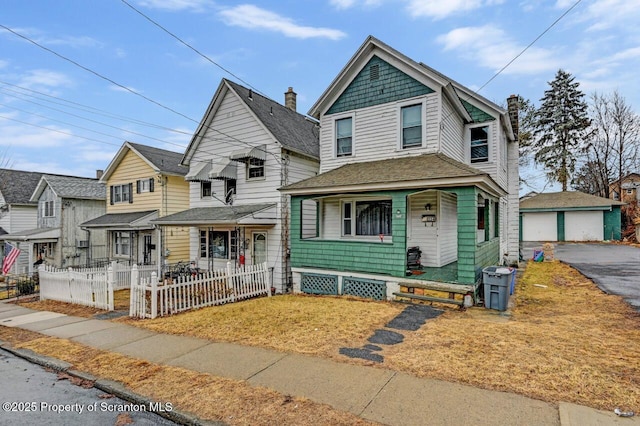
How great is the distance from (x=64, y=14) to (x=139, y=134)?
6.40 metres

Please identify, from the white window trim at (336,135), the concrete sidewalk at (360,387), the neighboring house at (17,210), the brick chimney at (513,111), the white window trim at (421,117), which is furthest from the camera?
the neighboring house at (17,210)

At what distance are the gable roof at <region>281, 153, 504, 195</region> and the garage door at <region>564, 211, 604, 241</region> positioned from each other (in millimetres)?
24065

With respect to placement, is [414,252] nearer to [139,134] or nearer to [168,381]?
[168,381]

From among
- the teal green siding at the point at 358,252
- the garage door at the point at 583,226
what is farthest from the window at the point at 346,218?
the garage door at the point at 583,226

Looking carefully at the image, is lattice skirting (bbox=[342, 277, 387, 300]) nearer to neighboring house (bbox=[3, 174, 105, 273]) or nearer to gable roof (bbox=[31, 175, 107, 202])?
neighboring house (bbox=[3, 174, 105, 273])

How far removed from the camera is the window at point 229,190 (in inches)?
585

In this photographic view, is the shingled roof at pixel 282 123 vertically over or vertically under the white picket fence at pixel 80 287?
over

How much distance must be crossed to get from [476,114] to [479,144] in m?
1.26

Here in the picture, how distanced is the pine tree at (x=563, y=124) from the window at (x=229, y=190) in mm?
38297

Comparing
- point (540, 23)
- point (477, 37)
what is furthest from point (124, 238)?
point (540, 23)

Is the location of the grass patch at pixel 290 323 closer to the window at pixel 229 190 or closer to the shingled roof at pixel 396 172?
the shingled roof at pixel 396 172

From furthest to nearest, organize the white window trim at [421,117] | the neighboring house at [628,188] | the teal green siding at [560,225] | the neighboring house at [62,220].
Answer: the neighboring house at [628,188] < the teal green siding at [560,225] < the neighboring house at [62,220] < the white window trim at [421,117]

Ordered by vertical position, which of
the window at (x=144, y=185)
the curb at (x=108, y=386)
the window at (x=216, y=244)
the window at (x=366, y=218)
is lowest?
the curb at (x=108, y=386)

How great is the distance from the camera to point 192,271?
1462 centimetres
